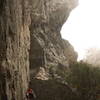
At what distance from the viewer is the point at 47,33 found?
129ft

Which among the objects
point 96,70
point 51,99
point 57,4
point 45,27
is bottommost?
point 51,99

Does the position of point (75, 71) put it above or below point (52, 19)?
below

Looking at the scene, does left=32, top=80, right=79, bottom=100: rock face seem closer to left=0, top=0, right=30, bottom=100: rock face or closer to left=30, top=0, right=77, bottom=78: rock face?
left=30, top=0, right=77, bottom=78: rock face

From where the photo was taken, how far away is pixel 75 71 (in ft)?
116

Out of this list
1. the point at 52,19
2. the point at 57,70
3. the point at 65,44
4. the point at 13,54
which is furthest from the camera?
the point at 65,44

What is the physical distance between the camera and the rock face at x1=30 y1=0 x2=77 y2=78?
121ft

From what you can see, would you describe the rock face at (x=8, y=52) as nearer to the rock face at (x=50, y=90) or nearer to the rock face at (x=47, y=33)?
the rock face at (x=50, y=90)

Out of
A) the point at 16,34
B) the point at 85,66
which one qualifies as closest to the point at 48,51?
the point at 85,66

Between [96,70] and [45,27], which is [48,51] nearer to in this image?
[45,27]

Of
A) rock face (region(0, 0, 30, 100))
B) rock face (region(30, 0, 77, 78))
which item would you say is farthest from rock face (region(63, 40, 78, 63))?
rock face (region(0, 0, 30, 100))

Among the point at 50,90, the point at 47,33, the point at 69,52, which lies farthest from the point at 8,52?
the point at 69,52

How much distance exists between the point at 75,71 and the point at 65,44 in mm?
8035

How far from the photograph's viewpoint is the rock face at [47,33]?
36.8 m

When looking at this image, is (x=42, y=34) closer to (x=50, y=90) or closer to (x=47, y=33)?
(x=47, y=33)
